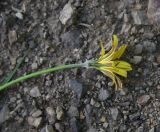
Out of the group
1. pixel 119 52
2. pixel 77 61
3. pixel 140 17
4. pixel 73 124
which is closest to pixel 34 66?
pixel 77 61

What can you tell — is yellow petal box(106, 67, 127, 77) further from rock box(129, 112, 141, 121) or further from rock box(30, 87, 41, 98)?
rock box(30, 87, 41, 98)

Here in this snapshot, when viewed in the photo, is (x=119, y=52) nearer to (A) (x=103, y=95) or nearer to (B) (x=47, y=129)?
(A) (x=103, y=95)

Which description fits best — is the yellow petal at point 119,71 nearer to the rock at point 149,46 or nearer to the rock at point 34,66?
the rock at point 149,46

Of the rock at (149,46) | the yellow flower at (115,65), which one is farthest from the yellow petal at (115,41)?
the rock at (149,46)

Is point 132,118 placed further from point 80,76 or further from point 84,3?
point 84,3

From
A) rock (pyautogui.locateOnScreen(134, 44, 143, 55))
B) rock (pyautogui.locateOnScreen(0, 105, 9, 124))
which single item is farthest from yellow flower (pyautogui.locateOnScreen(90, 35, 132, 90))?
rock (pyautogui.locateOnScreen(0, 105, 9, 124))

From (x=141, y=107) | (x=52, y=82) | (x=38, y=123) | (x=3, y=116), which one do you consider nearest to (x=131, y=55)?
(x=141, y=107)
